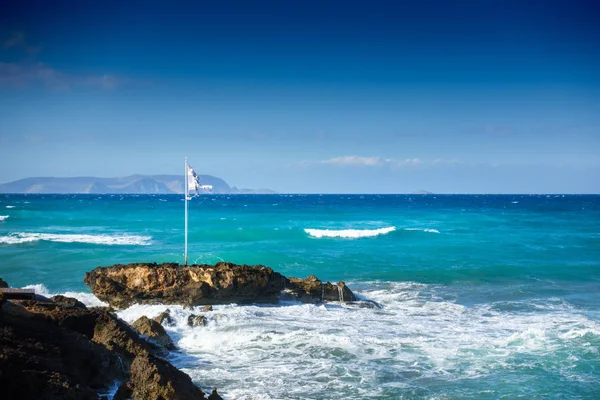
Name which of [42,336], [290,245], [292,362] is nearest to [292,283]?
[292,362]

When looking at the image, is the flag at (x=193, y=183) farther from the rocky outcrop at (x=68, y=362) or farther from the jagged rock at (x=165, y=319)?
the rocky outcrop at (x=68, y=362)

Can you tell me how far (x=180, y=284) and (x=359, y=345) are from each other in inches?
268

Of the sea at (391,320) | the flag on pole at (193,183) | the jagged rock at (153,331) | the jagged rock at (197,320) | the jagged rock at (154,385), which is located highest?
the flag on pole at (193,183)

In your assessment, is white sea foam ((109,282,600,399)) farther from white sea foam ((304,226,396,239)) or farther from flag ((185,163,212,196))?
white sea foam ((304,226,396,239))

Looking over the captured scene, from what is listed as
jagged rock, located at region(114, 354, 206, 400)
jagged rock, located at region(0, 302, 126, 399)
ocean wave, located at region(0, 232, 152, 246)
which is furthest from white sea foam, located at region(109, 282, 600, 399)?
ocean wave, located at region(0, 232, 152, 246)

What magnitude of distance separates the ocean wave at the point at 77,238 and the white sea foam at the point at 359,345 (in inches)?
915

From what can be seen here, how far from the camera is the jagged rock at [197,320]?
50.6 feet

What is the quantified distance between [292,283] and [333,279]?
6.62 m

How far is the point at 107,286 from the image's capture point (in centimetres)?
1777

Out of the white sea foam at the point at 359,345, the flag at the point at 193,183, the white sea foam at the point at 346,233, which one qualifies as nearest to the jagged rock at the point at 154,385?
the white sea foam at the point at 359,345

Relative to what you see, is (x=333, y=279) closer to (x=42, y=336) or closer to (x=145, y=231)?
(x=42, y=336)

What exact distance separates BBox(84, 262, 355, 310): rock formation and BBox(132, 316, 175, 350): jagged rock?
162 inches

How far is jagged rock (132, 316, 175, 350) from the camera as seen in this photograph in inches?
508

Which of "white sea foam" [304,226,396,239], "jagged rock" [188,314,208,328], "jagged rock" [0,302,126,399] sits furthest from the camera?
"white sea foam" [304,226,396,239]
